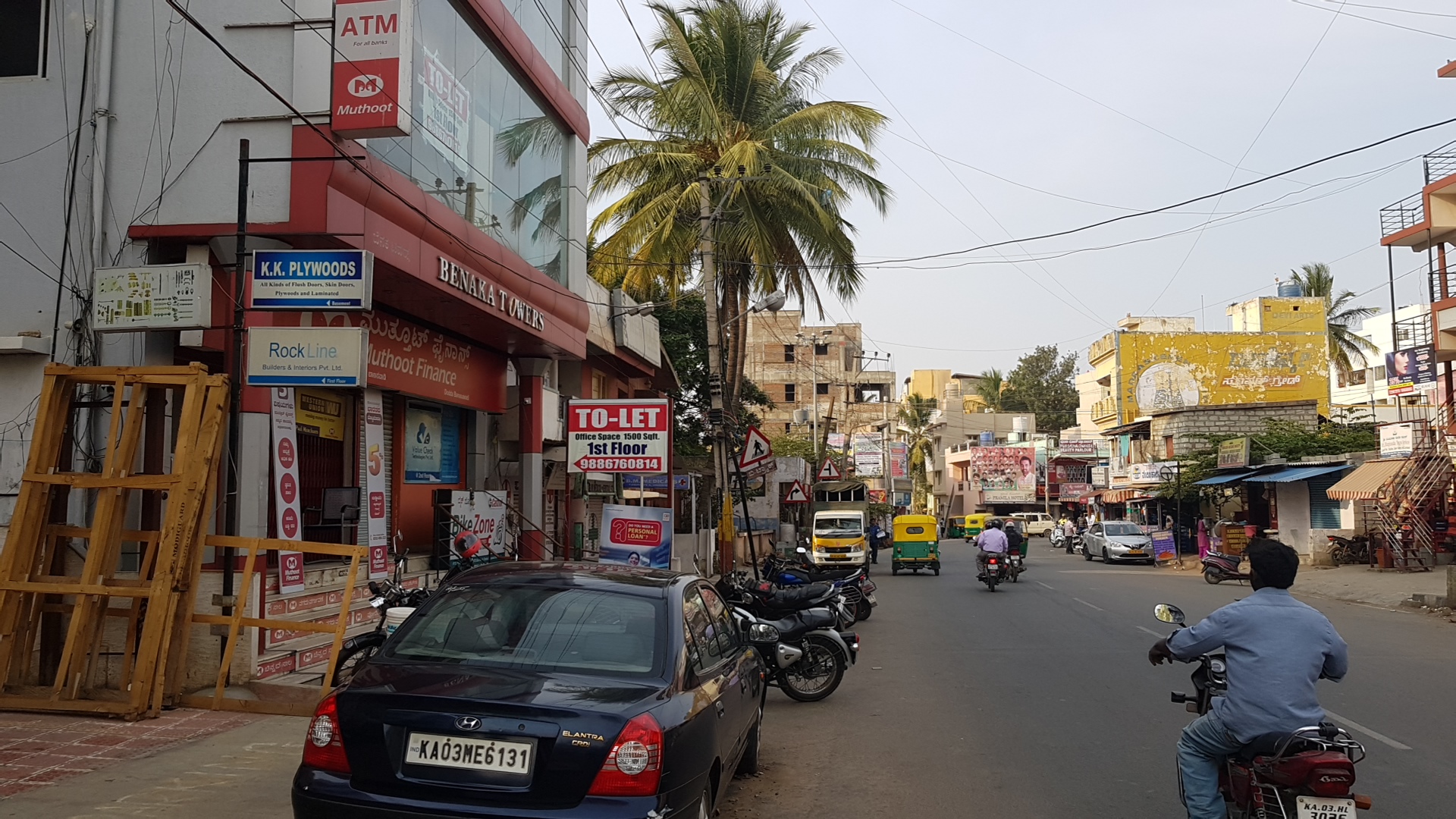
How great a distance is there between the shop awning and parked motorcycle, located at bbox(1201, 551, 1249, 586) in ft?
11.3

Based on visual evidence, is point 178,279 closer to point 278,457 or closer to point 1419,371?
point 278,457

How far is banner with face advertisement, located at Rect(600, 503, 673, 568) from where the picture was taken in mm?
13586

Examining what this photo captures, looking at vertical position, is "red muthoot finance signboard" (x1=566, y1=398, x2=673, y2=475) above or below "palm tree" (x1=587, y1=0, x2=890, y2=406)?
below

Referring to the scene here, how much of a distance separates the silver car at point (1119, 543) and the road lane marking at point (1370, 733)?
31.3m

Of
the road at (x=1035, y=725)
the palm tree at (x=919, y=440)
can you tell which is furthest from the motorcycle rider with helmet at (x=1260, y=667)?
the palm tree at (x=919, y=440)

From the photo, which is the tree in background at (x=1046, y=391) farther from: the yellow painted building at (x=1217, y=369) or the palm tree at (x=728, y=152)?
the palm tree at (x=728, y=152)

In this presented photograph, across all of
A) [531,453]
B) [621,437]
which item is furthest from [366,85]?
[531,453]

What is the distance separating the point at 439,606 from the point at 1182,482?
40.5 m

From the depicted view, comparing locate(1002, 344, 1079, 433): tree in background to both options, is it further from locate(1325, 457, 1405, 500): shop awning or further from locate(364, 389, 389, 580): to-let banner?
locate(364, 389, 389, 580): to-let banner

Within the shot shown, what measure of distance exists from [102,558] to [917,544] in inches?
1021

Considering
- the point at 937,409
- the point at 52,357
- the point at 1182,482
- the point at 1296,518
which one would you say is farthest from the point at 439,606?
the point at 937,409

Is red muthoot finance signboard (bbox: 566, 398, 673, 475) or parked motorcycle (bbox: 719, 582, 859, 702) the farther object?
red muthoot finance signboard (bbox: 566, 398, 673, 475)

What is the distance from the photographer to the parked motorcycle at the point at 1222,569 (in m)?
27.0

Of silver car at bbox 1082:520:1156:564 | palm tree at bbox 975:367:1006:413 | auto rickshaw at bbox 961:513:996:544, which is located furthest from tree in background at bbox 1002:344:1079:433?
silver car at bbox 1082:520:1156:564
